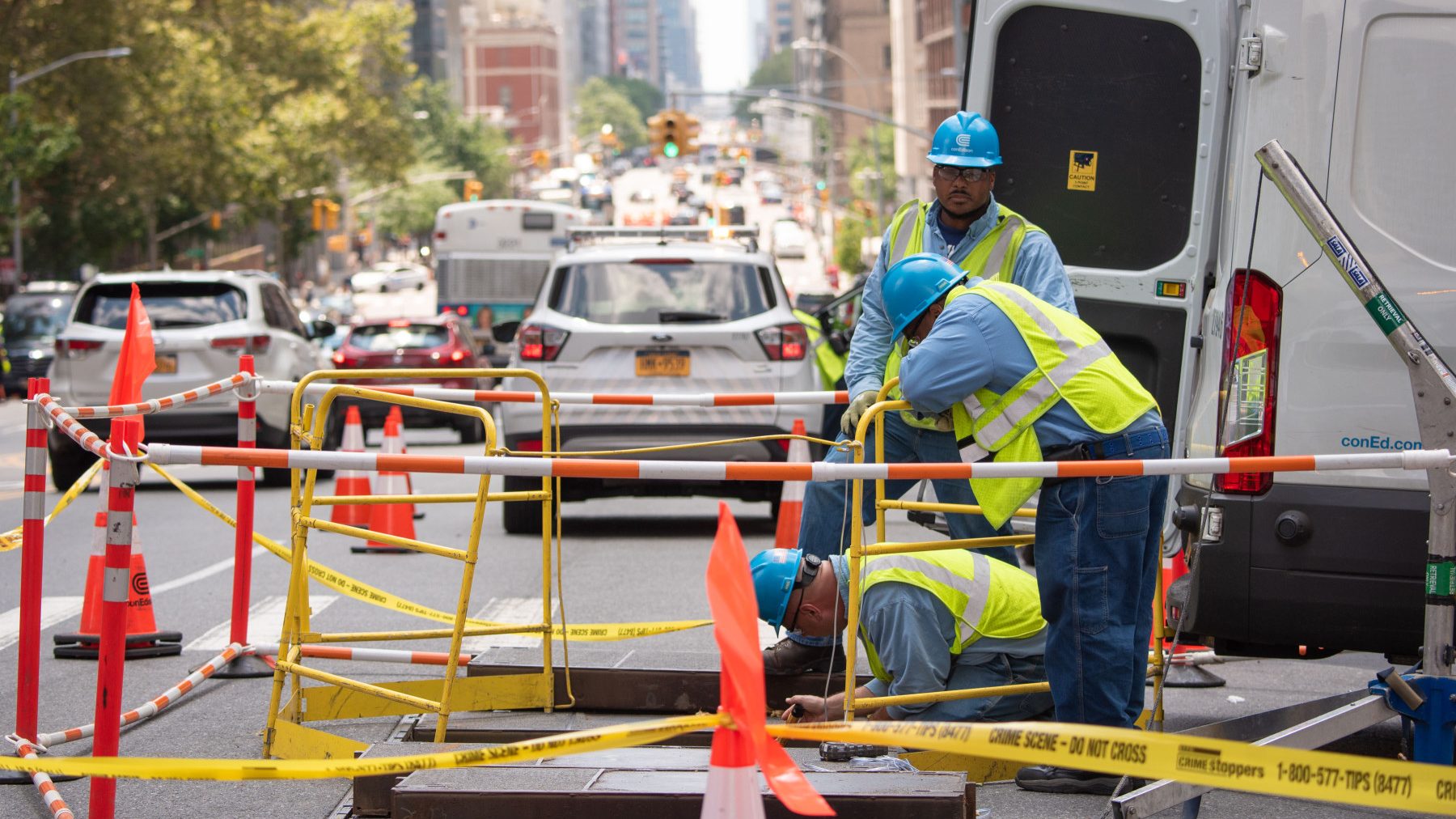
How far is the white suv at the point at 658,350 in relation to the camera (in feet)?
36.8

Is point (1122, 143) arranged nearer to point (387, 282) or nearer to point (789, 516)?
point (789, 516)

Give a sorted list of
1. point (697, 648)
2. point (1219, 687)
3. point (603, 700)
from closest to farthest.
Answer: point (603, 700), point (1219, 687), point (697, 648)

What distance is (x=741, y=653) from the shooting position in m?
3.23

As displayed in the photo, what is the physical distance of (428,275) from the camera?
96812 millimetres

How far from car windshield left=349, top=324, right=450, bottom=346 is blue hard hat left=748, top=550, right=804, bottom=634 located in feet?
60.4

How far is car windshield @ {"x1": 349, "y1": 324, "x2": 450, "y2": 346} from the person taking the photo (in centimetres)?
2384

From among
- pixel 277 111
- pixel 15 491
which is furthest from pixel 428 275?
pixel 15 491

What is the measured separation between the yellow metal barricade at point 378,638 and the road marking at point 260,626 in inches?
53.7

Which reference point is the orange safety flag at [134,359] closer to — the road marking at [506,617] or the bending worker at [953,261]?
the road marking at [506,617]

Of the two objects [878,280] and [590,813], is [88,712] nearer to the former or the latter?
[590,813]

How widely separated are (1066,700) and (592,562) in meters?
5.80

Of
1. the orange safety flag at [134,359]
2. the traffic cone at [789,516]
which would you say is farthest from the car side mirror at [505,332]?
the orange safety flag at [134,359]

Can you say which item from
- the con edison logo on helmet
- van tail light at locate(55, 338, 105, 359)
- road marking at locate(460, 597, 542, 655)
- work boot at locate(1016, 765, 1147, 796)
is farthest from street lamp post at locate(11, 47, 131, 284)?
work boot at locate(1016, 765, 1147, 796)

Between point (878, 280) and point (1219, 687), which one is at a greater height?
point (878, 280)
